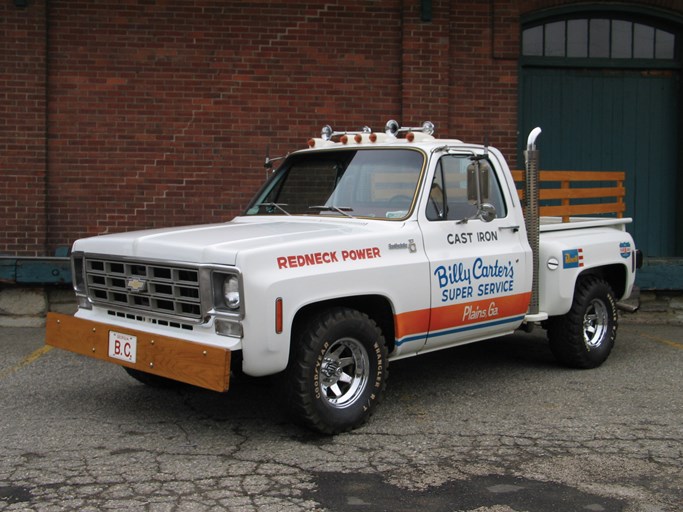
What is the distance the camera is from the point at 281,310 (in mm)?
5047

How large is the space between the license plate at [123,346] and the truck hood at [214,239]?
1.68ft

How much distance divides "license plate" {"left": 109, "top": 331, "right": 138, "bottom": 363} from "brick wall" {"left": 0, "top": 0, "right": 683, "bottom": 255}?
503 centimetres

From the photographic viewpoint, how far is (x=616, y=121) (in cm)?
1138

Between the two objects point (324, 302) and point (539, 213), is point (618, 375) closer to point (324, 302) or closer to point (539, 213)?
point (539, 213)

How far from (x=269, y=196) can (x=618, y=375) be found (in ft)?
10.8

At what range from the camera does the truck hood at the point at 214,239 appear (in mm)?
5133

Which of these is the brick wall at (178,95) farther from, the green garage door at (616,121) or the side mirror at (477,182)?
the side mirror at (477,182)

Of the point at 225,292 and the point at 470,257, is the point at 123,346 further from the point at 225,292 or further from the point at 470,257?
the point at 470,257

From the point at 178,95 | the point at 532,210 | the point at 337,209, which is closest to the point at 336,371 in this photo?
the point at 337,209

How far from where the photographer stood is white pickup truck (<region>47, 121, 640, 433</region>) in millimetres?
5090

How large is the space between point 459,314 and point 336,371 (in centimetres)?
117

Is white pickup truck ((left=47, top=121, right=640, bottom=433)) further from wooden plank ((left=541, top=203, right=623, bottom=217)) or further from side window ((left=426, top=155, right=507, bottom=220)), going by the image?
wooden plank ((left=541, top=203, right=623, bottom=217))

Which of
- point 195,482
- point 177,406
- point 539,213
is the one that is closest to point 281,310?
point 195,482

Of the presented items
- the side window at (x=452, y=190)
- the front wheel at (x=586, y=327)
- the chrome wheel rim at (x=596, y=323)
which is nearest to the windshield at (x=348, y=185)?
the side window at (x=452, y=190)
